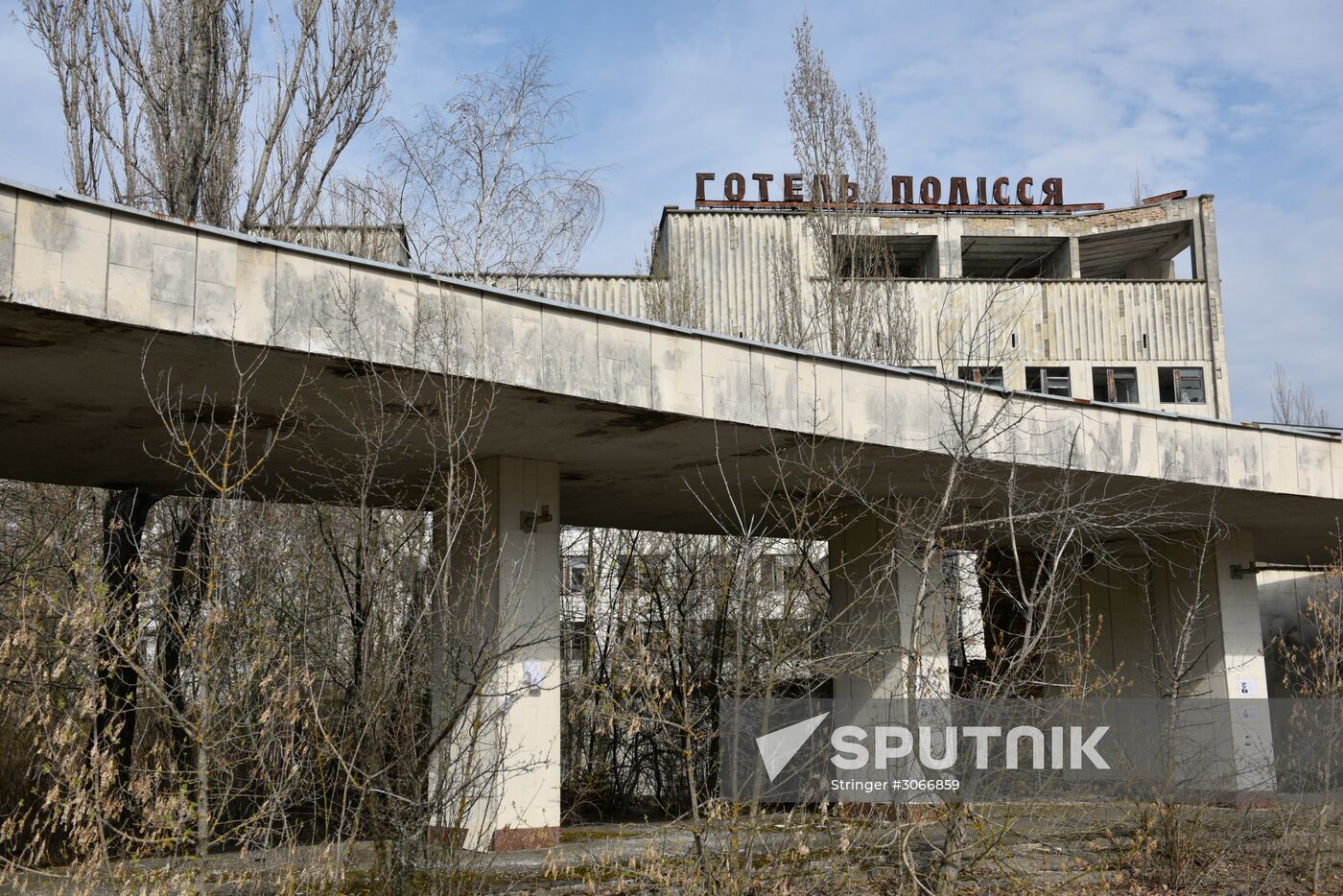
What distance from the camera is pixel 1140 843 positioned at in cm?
982

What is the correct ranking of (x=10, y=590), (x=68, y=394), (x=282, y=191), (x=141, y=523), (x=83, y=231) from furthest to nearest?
(x=282, y=191) < (x=10, y=590) < (x=141, y=523) < (x=68, y=394) < (x=83, y=231)

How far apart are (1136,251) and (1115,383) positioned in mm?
4947

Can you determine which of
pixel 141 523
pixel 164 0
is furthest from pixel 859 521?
pixel 164 0

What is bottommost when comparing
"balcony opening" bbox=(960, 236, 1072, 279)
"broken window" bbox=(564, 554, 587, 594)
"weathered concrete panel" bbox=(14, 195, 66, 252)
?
"broken window" bbox=(564, 554, 587, 594)

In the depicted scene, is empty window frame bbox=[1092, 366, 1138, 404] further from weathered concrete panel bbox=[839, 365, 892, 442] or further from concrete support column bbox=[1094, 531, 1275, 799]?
weathered concrete panel bbox=[839, 365, 892, 442]

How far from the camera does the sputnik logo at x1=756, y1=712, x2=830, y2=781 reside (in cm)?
1362

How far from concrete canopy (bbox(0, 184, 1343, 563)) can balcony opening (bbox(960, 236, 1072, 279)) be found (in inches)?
634

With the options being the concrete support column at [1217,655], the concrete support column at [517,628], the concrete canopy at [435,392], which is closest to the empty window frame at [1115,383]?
the concrete support column at [1217,655]

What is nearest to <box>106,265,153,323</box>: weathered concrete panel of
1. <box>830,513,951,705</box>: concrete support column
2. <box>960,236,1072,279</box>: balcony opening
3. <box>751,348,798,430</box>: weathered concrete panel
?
<box>751,348,798,430</box>: weathered concrete panel

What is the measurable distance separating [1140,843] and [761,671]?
18.7 feet

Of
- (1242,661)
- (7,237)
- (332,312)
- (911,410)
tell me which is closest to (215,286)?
(332,312)

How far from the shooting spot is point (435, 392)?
8.36 meters

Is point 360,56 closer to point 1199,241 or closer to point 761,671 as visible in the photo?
point 761,671

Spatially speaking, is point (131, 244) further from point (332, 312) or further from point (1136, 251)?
point (1136, 251)
